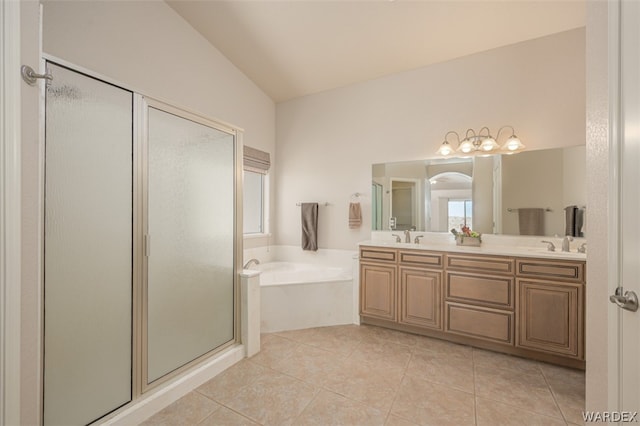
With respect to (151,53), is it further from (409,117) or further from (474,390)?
(474,390)

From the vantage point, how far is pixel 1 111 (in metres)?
0.80

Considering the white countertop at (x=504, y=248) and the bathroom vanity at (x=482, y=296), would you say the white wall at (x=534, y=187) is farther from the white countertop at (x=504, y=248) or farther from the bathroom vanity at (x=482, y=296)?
the bathroom vanity at (x=482, y=296)

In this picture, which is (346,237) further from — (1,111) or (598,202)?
(1,111)

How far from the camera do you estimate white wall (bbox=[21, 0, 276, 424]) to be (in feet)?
2.91

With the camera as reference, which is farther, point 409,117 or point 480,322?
point 409,117

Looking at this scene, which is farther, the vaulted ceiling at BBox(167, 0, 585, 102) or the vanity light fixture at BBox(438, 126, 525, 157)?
the vanity light fixture at BBox(438, 126, 525, 157)

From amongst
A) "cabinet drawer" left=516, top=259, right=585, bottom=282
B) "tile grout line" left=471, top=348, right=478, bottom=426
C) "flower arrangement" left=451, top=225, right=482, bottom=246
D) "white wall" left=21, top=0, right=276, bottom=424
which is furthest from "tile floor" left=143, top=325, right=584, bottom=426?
"white wall" left=21, top=0, right=276, bottom=424

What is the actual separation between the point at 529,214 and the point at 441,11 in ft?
7.00

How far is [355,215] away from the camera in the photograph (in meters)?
3.57

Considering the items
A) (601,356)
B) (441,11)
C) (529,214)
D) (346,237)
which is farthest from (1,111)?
(529,214)

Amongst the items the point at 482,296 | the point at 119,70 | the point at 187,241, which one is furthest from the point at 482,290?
the point at 119,70

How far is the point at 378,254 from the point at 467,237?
0.96 metres

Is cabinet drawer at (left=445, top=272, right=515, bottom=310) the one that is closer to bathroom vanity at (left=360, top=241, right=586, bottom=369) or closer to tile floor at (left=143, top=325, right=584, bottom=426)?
bathroom vanity at (left=360, top=241, right=586, bottom=369)

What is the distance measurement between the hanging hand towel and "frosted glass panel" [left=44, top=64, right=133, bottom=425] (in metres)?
2.52
